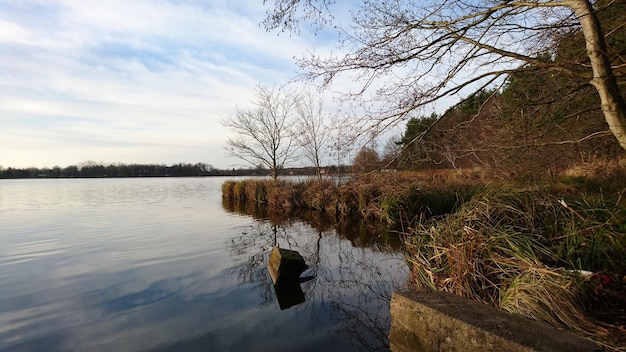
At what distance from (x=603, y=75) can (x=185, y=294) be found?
21.2 ft

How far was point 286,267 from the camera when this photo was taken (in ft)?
20.0

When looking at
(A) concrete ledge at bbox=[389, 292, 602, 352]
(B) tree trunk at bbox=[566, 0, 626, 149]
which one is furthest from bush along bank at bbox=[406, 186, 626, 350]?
(B) tree trunk at bbox=[566, 0, 626, 149]

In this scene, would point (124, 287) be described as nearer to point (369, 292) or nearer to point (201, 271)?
point (201, 271)

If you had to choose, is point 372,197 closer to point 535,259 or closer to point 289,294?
point 289,294

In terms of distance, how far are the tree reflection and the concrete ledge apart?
83cm

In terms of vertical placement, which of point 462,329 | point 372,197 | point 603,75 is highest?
point 603,75

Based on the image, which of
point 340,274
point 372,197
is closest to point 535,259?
point 340,274

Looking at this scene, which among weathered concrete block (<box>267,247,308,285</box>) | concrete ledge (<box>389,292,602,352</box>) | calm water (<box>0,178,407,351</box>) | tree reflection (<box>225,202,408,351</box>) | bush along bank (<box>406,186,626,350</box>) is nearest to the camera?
concrete ledge (<box>389,292,602,352</box>)

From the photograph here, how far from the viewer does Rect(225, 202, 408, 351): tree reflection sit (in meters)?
4.50

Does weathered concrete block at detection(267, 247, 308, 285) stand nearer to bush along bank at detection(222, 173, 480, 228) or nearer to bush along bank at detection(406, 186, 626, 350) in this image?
bush along bank at detection(406, 186, 626, 350)

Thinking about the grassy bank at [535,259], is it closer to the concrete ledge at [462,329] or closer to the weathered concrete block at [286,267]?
the concrete ledge at [462,329]

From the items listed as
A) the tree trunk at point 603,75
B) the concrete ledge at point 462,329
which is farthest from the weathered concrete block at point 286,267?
the tree trunk at point 603,75

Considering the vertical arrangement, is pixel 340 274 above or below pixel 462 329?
below

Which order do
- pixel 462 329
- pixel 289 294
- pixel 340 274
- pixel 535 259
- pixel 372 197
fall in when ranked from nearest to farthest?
pixel 462 329
pixel 535 259
pixel 289 294
pixel 340 274
pixel 372 197
